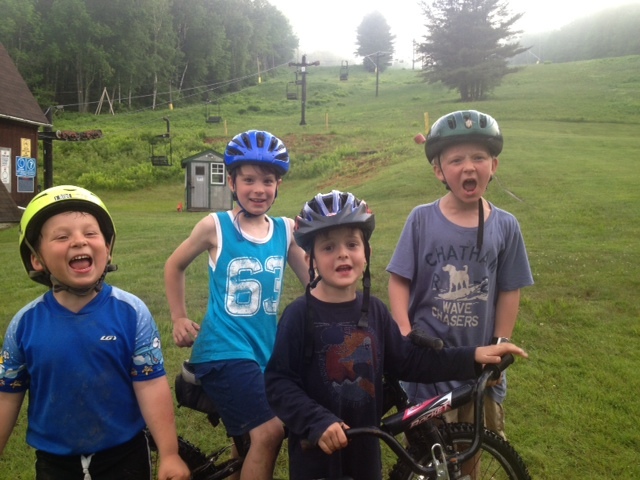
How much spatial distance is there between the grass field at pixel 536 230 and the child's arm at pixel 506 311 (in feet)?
5.63

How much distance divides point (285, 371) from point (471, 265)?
1.22m

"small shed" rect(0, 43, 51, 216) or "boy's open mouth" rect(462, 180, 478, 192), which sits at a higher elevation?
"small shed" rect(0, 43, 51, 216)

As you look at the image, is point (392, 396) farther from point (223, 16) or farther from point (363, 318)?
point (223, 16)

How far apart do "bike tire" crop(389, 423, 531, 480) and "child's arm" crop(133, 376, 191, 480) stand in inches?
39.0

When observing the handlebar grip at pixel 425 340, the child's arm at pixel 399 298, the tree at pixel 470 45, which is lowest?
the handlebar grip at pixel 425 340

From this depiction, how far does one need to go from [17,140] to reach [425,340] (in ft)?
91.7

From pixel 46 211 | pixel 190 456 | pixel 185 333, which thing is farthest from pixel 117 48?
pixel 46 211

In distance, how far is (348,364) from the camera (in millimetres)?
2443

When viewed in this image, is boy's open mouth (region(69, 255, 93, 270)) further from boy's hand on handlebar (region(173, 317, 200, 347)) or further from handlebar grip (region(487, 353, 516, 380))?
handlebar grip (region(487, 353, 516, 380))

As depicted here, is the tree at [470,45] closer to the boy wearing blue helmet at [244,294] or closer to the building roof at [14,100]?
the building roof at [14,100]

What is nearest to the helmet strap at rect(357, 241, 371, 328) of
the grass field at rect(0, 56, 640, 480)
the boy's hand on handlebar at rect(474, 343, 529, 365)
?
the boy's hand on handlebar at rect(474, 343, 529, 365)

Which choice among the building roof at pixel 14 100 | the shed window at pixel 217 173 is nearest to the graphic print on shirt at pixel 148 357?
the shed window at pixel 217 173

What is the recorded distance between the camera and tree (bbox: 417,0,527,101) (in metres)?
52.9

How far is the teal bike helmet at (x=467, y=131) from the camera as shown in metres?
3.02
